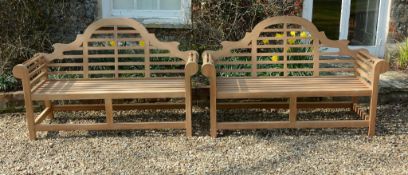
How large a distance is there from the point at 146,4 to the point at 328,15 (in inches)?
103

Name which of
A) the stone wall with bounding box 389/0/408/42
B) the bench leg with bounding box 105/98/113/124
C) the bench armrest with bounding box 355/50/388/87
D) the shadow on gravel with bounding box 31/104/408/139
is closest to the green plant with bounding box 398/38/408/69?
the stone wall with bounding box 389/0/408/42

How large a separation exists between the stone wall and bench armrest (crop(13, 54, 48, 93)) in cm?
434

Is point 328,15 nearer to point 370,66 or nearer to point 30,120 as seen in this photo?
point 370,66

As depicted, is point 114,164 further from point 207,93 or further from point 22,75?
point 207,93

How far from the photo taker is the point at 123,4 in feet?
19.7

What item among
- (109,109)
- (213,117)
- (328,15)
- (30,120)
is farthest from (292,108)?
(328,15)

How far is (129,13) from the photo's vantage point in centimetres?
600

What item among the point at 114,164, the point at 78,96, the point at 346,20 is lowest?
the point at 114,164

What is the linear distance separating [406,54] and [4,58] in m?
4.87

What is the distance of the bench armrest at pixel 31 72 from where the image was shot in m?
3.78

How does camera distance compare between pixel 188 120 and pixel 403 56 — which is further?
pixel 403 56

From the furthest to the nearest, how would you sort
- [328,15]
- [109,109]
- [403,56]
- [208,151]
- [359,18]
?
1. [328,15]
2. [359,18]
3. [403,56]
4. [109,109]
5. [208,151]

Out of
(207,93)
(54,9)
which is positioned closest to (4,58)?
(54,9)

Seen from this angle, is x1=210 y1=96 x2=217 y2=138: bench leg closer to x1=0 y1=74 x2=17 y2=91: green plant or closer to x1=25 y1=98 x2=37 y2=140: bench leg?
x1=25 y1=98 x2=37 y2=140: bench leg
